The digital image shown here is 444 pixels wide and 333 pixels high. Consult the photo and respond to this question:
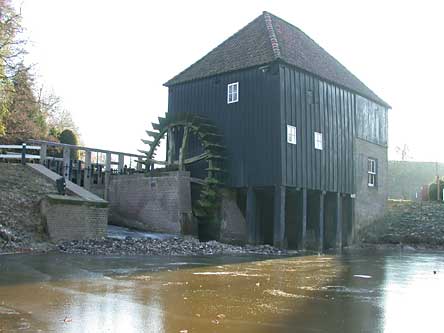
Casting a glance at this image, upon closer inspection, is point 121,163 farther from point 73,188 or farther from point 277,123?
point 277,123

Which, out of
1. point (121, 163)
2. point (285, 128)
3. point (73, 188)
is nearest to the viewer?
point (73, 188)

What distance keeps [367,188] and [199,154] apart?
9.39 meters

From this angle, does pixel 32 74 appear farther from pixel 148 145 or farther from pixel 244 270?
pixel 244 270

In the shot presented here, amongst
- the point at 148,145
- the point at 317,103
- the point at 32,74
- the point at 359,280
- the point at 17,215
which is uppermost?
the point at 32,74

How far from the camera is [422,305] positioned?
8.04 m

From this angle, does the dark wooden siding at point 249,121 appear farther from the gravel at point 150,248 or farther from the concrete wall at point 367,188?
the concrete wall at point 367,188

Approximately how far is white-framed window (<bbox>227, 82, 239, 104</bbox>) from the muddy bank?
9.64m

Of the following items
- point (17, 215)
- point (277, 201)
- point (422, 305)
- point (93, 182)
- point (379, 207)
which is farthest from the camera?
point (379, 207)

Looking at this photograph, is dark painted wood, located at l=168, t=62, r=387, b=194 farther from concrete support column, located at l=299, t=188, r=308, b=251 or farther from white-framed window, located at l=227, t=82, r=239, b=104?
concrete support column, located at l=299, t=188, r=308, b=251

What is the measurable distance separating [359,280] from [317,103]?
12947 millimetres

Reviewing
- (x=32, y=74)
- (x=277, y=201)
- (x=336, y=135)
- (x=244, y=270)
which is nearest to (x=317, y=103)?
(x=336, y=135)

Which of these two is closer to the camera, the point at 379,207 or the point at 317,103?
the point at 317,103

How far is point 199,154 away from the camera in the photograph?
2308 cm

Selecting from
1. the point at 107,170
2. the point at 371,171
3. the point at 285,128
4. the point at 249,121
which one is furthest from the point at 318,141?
the point at 107,170
